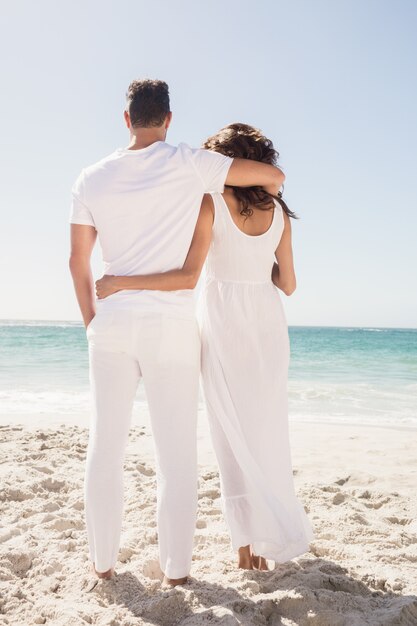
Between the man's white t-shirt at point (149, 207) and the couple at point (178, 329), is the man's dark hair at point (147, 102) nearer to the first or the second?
the couple at point (178, 329)

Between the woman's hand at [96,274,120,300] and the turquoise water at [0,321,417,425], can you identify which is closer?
the woman's hand at [96,274,120,300]

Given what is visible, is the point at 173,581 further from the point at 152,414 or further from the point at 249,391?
the point at 249,391

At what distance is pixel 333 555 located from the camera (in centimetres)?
294

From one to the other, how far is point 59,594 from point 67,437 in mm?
3466

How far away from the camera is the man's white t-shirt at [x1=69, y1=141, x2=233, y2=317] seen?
7.57 ft

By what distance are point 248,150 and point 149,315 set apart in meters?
0.96

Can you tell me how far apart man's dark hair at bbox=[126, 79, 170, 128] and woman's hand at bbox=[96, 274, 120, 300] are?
0.67m

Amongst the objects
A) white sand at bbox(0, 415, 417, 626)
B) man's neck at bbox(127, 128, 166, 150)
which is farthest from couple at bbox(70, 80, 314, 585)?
white sand at bbox(0, 415, 417, 626)

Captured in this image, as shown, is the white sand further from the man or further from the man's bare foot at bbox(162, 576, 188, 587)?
the man

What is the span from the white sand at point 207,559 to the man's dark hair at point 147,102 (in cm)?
201

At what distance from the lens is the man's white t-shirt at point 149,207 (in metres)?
2.31

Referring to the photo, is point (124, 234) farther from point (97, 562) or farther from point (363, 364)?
point (363, 364)

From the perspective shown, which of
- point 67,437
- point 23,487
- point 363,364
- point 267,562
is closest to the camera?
point 267,562

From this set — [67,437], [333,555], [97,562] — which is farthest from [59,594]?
[67,437]
